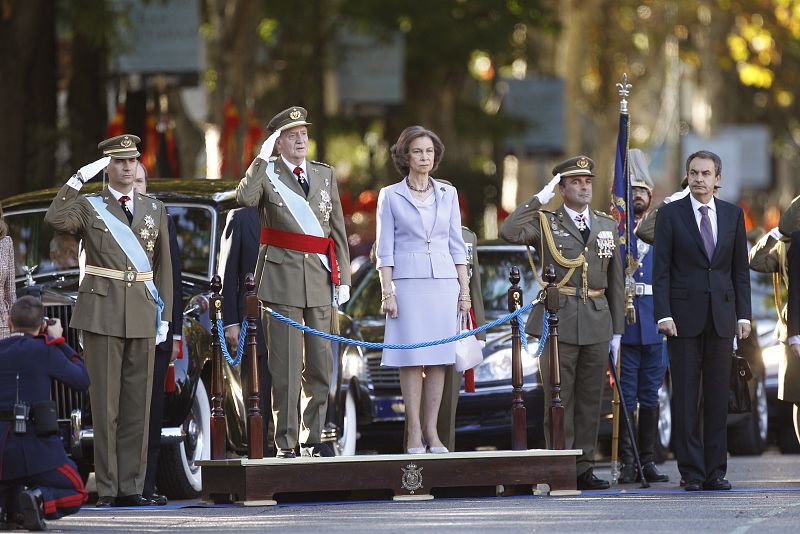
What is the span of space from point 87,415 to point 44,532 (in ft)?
7.57

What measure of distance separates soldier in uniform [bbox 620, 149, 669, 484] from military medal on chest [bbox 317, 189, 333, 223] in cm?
273

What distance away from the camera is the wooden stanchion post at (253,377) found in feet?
41.3

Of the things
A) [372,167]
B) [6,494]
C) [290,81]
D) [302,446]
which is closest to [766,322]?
[302,446]

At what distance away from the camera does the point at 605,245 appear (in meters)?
14.1

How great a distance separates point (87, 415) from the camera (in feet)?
44.7

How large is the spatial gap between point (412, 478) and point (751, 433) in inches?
274

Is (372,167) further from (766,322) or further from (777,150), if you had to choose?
(777,150)

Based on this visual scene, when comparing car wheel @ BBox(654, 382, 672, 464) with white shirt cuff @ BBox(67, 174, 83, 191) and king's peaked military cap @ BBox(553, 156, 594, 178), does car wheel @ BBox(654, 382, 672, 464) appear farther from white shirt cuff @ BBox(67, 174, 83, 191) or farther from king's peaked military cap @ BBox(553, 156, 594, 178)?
white shirt cuff @ BBox(67, 174, 83, 191)

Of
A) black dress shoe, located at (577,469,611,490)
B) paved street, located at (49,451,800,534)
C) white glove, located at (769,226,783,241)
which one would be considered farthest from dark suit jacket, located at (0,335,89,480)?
white glove, located at (769,226,783,241)

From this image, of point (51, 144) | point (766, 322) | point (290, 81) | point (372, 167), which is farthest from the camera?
point (372, 167)

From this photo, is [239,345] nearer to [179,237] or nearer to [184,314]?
[184,314]

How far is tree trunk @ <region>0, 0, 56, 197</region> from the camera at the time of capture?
23.5m

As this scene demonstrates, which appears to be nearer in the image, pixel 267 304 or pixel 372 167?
pixel 267 304

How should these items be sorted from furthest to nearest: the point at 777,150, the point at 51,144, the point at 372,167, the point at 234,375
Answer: the point at 777,150, the point at 372,167, the point at 51,144, the point at 234,375
